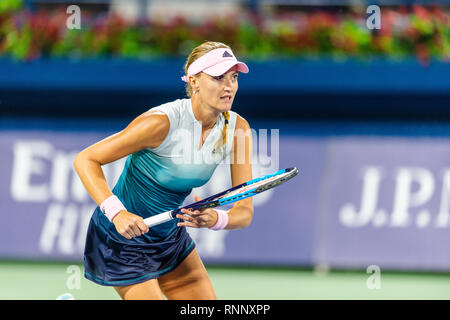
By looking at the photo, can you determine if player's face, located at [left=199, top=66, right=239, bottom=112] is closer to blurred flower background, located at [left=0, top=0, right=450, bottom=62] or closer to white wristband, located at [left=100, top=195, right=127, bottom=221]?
white wristband, located at [left=100, top=195, right=127, bottom=221]

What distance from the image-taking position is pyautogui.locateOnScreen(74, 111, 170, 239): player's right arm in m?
3.79

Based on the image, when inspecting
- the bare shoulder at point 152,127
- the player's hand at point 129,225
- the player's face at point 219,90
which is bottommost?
the player's hand at point 129,225

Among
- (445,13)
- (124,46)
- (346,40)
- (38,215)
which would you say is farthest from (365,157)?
(38,215)

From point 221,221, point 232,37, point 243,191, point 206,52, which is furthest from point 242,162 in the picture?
point 232,37

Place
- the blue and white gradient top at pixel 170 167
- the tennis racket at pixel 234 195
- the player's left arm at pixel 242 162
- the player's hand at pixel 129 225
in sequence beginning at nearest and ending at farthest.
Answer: the player's hand at pixel 129 225, the tennis racket at pixel 234 195, the blue and white gradient top at pixel 170 167, the player's left arm at pixel 242 162

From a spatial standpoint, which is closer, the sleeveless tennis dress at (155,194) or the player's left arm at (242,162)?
the sleeveless tennis dress at (155,194)

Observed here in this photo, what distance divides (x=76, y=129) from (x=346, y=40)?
3.30 m

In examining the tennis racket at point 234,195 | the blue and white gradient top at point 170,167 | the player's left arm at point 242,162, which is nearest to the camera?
the tennis racket at point 234,195

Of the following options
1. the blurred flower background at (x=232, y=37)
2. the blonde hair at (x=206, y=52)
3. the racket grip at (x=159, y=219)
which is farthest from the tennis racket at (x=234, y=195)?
the blurred flower background at (x=232, y=37)

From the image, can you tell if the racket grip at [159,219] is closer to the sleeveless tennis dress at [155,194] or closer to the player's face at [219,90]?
the sleeveless tennis dress at [155,194]

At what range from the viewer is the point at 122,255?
408 cm

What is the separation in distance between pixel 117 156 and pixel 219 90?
2.21 feet

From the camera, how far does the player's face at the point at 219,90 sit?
4055 mm

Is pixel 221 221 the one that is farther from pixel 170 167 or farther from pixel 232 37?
pixel 232 37
